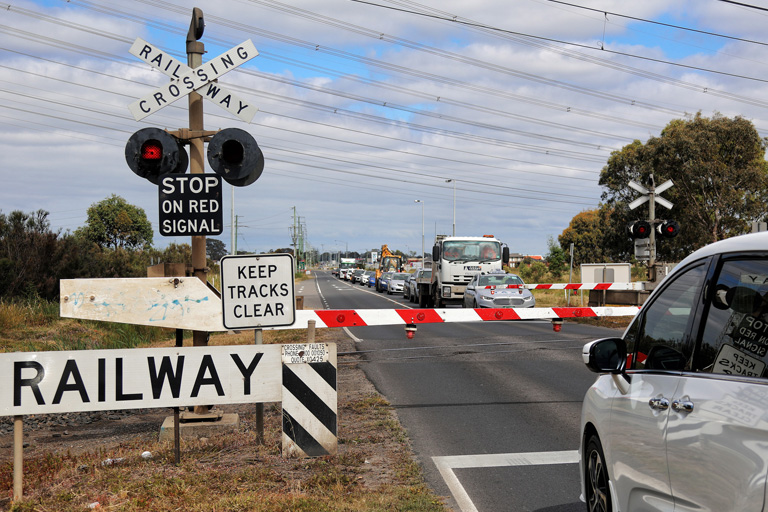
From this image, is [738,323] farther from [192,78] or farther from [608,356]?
[192,78]

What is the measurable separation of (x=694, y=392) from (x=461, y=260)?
28460 millimetres

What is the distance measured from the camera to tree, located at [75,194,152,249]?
225ft

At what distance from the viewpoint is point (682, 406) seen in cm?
328

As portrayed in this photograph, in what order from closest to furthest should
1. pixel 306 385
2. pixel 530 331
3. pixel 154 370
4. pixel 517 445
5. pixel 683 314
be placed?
pixel 683 314, pixel 154 370, pixel 306 385, pixel 517 445, pixel 530 331

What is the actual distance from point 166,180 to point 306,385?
2.46 meters

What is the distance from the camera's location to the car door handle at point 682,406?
321 cm

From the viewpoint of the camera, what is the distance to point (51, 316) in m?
21.9

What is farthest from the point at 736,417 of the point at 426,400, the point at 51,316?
the point at 51,316

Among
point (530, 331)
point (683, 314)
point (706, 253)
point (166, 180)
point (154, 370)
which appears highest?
point (166, 180)

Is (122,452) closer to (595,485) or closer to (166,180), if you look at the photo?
(166,180)

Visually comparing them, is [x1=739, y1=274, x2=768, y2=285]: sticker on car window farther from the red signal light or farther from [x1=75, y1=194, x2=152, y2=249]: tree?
[x1=75, y1=194, x2=152, y2=249]: tree

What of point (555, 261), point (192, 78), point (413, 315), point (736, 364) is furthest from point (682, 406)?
point (555, 261)

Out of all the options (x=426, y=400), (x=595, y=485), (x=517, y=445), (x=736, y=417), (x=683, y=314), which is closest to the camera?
(x=736, y=417)

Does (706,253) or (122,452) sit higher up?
(706,253)
